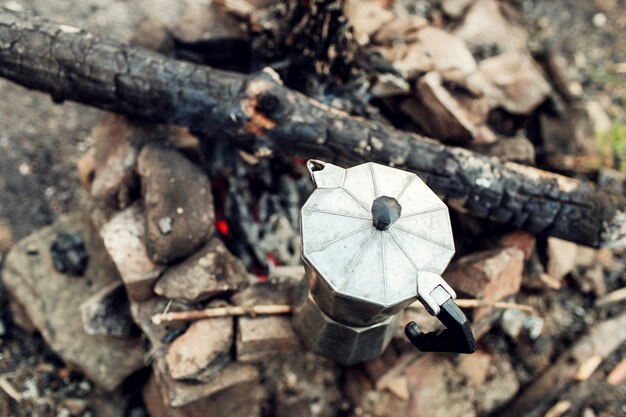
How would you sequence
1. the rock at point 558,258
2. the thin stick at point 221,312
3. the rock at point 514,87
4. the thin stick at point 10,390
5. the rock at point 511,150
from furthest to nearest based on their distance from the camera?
the rock at point 514,87 < the rock at point 558,258 < the rock at point 511,150 < the thin stick at point 10,390 < the thin stick at point 221,312

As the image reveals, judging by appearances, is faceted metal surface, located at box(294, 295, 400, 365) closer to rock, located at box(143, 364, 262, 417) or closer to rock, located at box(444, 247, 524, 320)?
rock, located at box(143, 364, 262, 417)

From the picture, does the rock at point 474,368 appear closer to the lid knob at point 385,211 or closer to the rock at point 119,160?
the lid knob at point 385,211

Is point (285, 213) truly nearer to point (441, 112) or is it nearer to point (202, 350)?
point (202, 350)

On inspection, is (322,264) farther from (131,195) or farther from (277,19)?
(277,19)

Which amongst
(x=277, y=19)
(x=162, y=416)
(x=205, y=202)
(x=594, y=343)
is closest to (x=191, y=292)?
(x=205, y=202)

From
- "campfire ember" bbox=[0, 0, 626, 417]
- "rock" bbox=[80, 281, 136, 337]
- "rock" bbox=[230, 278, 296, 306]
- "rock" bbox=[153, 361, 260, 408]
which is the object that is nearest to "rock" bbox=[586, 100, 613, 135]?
"campfire ember" bbox=[0, 0, 626, 417]

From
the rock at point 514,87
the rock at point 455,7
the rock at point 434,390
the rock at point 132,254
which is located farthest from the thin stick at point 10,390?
the rock at point 455,7
